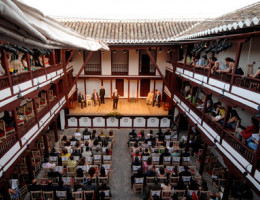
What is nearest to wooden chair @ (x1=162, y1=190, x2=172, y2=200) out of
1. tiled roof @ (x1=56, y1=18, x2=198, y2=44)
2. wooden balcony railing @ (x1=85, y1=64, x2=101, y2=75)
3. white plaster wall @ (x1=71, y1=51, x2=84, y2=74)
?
tiled roof @ (x1=56, y1=18, x2=198, y2=44)

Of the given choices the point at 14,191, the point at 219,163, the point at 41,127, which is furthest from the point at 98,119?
the point at 219,163

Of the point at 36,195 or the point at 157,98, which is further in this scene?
the point at 157,98

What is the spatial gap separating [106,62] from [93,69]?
1565 millimetres

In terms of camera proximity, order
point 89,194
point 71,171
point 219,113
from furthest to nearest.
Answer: point 71,171
point 219,113
point 89,194

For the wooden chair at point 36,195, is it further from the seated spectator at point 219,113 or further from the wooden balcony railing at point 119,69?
the wooden balcony railing at point 119,69

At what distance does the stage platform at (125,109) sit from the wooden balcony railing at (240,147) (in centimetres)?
891

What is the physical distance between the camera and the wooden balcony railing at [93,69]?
61.5 ft

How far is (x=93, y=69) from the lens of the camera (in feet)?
62.0

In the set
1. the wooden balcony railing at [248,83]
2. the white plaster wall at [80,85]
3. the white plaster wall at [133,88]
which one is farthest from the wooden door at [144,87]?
the wooden balcony railing at [248,83]

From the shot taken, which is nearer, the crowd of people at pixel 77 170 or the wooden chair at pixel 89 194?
the wooden chair at pixel 89 194

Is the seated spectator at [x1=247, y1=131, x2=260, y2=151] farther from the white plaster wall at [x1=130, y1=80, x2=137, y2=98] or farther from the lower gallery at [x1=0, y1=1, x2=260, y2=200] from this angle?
the white plaster wall at [x1=130, y1=80, x2=137, y2=98]

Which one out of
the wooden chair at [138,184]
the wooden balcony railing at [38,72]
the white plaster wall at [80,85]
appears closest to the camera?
the wooden chair at [138,184]

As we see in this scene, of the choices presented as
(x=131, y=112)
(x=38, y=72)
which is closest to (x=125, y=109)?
(x=131, y=112)

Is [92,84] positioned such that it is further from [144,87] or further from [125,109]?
[144,87]
